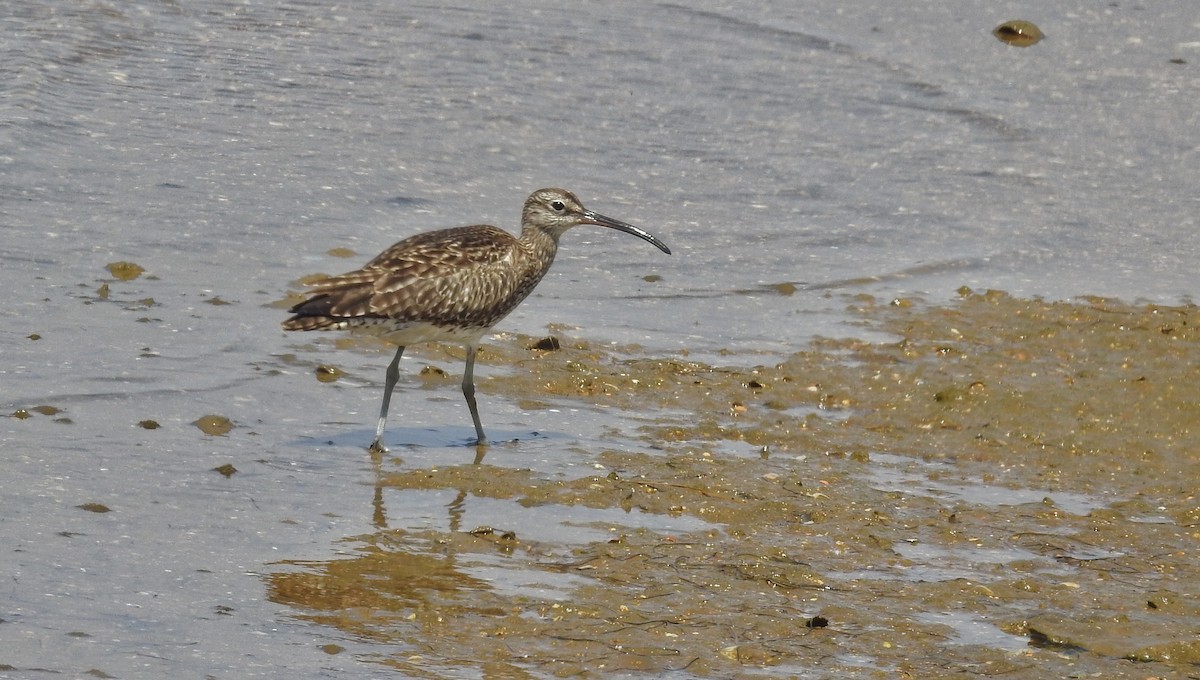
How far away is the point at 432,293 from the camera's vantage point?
10070mm

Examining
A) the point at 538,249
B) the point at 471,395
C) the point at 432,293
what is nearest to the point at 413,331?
the point at 432,293

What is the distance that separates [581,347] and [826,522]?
125 inches

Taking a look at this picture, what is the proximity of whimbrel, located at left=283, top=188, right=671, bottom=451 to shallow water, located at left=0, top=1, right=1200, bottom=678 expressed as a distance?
553mm

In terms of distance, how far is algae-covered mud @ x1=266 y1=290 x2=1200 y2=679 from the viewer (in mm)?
7301

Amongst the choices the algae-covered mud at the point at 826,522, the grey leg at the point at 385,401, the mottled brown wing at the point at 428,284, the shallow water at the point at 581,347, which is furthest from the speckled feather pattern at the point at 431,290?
the algae-covered mud at the point at 826,522

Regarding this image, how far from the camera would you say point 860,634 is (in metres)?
7.44

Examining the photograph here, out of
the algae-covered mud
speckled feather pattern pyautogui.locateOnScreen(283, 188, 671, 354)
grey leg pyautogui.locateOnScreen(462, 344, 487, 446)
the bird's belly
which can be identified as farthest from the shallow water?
speckled feather pattern pyautogui.locateOnScreen(283, 188, 671, 354)

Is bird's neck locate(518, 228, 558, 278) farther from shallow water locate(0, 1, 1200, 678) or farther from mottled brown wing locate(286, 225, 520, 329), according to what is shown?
shallow water locate(0, 1, 1200, 678)

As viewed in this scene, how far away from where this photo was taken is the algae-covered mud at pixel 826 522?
24.0 ft

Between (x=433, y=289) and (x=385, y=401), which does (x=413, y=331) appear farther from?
(x=385, y=401)

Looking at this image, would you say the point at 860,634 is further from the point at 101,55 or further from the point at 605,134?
the point at 101,55

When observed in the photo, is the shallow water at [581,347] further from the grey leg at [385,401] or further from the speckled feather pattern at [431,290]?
the speckled feather pattern at [431,290]

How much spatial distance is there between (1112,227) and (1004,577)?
7.84 metres

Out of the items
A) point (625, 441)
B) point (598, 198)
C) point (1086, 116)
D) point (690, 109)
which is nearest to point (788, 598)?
point (625, 441)
